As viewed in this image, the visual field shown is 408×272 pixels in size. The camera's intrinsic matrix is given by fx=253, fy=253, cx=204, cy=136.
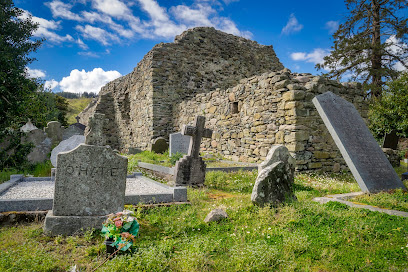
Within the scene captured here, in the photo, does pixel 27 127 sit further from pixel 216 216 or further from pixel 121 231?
pixel 216 216

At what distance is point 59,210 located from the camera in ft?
11.0

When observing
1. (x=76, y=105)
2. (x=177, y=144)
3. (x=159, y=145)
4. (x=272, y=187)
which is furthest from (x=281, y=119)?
(x=76, y=105)

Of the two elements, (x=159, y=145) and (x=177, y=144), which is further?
(x=159, y=145)

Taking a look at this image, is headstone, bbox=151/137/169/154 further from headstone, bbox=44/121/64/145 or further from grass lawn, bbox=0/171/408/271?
grass lawn, bbox=0/171/408/271

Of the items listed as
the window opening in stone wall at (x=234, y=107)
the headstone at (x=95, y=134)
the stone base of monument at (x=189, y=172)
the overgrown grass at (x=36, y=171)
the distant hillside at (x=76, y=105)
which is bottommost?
the overgrown grass at (x=36, y=171)

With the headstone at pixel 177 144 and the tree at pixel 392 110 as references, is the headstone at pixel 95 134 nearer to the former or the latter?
the headstone at pixel 177 144

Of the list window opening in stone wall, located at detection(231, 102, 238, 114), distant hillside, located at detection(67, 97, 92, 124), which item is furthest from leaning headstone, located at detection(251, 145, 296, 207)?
distant hillside, located at detection(67, 97, 92, 124)

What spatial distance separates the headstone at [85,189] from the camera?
334 centimetres

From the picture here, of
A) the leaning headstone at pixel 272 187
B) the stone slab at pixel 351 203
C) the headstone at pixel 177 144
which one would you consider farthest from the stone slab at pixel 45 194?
the headstone at pixel 177 144

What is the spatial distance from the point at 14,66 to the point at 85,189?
8.73m

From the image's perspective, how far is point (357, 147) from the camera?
5.88 m

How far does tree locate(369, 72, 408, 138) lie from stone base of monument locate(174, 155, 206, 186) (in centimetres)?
1023

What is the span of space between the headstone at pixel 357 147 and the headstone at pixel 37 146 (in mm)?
9528

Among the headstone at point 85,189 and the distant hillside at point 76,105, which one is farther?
the distant hillside at point 76,105
